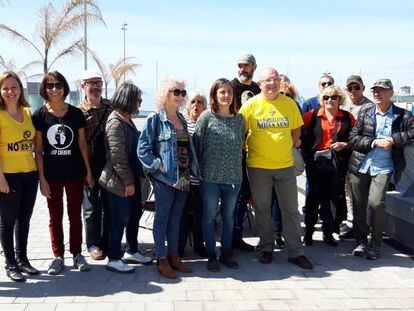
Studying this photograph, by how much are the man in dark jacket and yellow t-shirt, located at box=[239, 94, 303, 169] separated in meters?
0.81

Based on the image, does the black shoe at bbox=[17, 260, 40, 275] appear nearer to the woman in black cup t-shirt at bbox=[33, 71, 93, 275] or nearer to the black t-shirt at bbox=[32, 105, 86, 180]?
the woman in black cup t-shirt at bbox=[33, 71, 93, 275]

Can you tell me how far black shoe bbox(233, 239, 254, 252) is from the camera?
5.35 m

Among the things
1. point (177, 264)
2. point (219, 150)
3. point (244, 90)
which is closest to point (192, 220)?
point (177, 264)

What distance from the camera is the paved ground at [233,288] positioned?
3.78 m

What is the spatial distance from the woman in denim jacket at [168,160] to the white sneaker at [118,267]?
0.30m

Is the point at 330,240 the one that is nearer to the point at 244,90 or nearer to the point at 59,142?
the point at 244,90

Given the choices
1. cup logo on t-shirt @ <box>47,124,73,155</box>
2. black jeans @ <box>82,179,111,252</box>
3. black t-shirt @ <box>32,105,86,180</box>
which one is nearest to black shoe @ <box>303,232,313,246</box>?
black jeans @ <box>82,179,111,252</box>

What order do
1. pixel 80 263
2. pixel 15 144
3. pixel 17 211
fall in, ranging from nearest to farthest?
pixel 15 144
pixel 17 211
pixel 80 263

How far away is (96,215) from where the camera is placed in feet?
16.4

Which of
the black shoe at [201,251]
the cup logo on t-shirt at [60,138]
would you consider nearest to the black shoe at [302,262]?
the black shoe at [201,251]

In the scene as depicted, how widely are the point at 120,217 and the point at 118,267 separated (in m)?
0.51

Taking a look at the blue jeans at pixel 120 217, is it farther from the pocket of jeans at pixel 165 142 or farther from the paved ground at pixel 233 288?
the pocket of jeans at pixel 165 142

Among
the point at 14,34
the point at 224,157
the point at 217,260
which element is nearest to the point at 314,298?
the point at 217,260

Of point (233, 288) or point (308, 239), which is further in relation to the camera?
point (308, 239)
